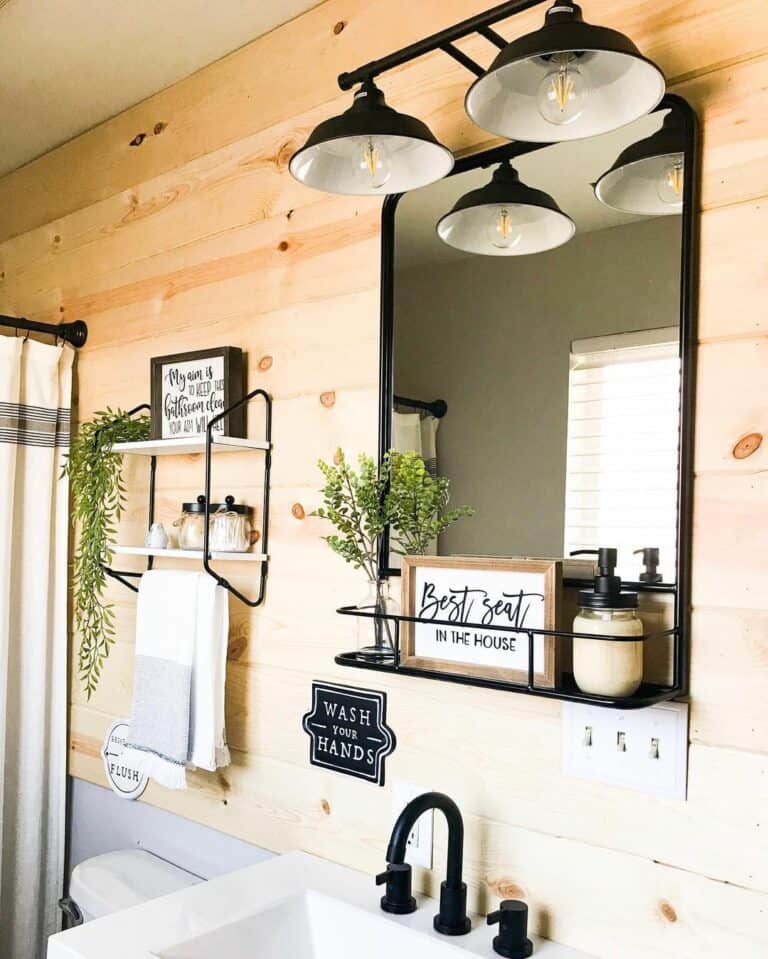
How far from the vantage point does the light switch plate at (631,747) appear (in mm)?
1178

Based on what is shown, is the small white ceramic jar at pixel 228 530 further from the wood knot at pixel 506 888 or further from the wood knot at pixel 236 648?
the wood knot at pixel 506 888

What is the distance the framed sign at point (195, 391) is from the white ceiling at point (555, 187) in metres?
0.46

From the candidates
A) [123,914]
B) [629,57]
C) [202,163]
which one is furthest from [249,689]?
[629,57]

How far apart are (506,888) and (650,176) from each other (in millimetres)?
1012

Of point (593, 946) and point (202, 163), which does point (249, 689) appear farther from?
point (202, 163)

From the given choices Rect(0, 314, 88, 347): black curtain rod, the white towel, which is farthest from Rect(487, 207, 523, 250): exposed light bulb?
Rect(0, 314, 88, 347): black curtain rod

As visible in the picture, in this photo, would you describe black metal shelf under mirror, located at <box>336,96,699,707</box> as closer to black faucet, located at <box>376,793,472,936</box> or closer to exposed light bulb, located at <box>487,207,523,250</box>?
exposed light bulb, located at <box>487,207,523,250</box>

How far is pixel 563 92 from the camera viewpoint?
1.14 m

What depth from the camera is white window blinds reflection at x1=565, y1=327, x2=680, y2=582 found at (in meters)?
1.21

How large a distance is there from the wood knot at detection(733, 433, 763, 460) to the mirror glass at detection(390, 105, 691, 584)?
79 mm

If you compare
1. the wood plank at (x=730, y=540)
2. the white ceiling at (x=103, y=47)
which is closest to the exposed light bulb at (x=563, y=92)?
the wood plank at (x=730, y=540)

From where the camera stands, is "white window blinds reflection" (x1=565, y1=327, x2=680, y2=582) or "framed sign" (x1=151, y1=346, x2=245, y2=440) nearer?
"white window blinds reflection" (x1=565, y1=327, x2=680, y2=582)

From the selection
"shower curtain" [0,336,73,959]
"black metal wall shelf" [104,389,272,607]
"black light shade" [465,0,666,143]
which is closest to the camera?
"black light shade" [465,0,666,143]

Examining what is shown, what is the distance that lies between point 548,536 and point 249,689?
732mm
